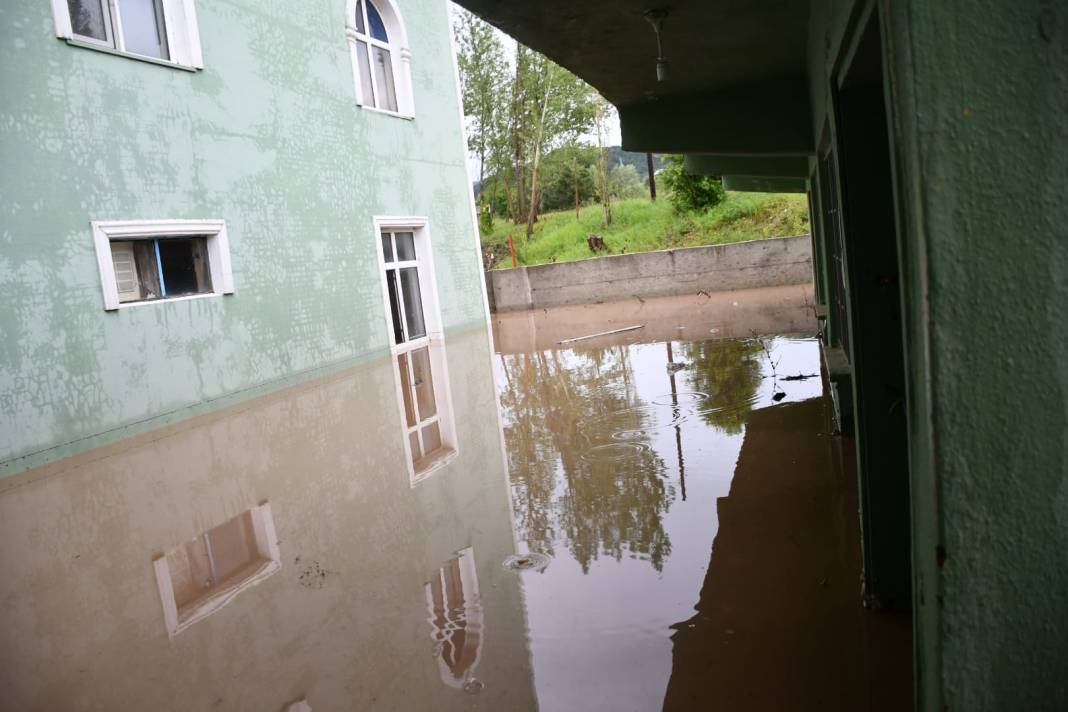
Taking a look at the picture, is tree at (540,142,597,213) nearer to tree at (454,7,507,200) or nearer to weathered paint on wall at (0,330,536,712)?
tree at (454,7,507,200)

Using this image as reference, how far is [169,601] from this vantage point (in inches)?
164

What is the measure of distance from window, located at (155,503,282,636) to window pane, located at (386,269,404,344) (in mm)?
8083

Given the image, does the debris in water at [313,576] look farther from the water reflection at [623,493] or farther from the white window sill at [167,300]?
the white window sill at [167,300]

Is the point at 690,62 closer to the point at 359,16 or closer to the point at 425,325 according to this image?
the point at 359,16

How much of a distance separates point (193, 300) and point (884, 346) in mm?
7920

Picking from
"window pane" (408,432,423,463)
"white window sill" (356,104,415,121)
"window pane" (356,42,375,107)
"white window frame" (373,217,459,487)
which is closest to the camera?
"window pane" (408,432,423,463)

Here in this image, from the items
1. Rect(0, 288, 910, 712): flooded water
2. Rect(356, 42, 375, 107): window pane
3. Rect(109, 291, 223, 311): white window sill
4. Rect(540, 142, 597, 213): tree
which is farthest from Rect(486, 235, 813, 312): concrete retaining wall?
Rect(109, 291, 223, 311): white window sill

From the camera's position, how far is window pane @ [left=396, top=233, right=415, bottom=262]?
13.7m

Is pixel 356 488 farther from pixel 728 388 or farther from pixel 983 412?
Result: pixel 983 412

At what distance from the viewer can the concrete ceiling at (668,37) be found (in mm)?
3812

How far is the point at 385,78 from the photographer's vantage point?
1334 centimetres

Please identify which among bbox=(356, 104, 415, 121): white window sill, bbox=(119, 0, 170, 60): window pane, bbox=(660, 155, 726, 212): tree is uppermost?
bbox=(119, 0, 170, 60): window pane

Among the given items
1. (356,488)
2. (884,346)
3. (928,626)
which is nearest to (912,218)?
(928,626)

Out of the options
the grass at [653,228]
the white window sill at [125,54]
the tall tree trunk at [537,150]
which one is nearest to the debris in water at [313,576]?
the white window sill at [125,54]
